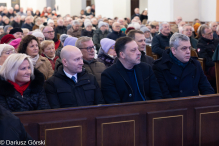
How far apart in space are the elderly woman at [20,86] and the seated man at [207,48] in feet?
13.4

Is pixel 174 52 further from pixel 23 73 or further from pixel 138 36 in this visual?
pixel 23 73

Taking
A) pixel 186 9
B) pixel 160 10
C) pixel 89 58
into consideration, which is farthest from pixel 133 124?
pixel 160 10

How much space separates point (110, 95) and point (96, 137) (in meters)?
0.74

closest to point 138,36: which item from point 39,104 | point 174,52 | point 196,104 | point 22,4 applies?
point 174,52

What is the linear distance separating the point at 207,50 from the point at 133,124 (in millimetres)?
4070

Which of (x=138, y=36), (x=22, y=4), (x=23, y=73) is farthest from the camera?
(x=22, y=4)

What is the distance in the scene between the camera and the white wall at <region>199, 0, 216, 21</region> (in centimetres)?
1105

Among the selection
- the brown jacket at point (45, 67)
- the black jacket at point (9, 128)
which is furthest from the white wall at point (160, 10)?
the black jacket at point (9, 128)

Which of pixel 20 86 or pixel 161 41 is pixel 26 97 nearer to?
pixel 20 86

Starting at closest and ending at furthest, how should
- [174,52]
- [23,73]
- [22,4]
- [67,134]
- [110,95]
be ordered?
[67,134], [23,73], [110,95], [174,52], [22,4]

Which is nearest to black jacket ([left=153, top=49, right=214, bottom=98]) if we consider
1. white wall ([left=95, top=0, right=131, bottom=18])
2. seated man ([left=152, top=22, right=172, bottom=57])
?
seated man ([left=152, top=22, right=172, bottom=57])

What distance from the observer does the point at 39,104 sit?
10.3 feet

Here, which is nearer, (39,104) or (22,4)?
(39,104)

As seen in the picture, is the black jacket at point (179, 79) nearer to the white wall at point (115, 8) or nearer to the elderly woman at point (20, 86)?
the elderly woman at point (20, 86)
